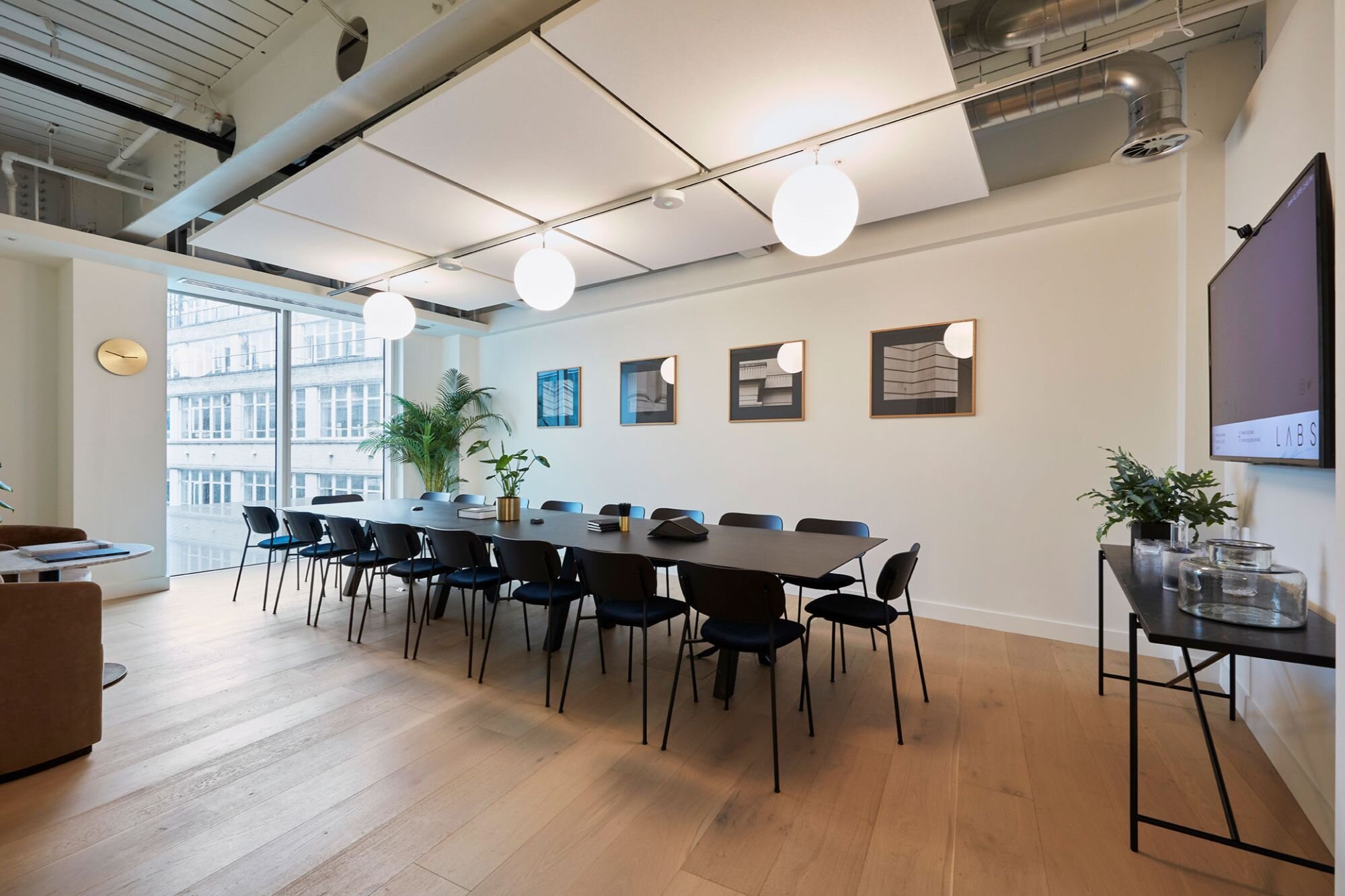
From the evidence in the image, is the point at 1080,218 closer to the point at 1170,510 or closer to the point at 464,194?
the point at 1170,510

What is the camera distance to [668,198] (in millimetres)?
3391

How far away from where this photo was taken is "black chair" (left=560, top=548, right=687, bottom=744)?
2500 millimetres

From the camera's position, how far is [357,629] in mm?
4043

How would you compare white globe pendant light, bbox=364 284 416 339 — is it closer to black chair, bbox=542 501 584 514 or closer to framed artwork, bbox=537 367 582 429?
black chair, bbox=542 501 584 514

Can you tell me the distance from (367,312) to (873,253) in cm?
398

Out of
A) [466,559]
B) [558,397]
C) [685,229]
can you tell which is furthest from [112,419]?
[685,229]

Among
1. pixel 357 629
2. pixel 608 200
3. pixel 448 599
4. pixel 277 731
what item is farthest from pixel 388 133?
pixel 448 599

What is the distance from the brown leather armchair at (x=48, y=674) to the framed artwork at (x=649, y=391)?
423cm

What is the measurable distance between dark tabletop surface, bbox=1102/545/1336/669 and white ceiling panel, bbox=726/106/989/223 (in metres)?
2.32

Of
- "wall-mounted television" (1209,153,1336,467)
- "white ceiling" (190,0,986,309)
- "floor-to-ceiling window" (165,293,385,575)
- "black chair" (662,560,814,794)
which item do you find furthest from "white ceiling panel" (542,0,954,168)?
"floor-to-ceiling window" (165,293,385,575)

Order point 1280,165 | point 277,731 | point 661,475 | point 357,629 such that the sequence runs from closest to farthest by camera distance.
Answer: point 1280,165, point 277,731, point 357,629, point 661,475

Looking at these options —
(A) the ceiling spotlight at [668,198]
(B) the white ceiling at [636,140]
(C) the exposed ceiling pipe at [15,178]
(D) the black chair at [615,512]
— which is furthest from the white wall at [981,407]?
(C) the exposed ceiling pipe at [15,178]

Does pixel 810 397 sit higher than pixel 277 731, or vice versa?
pixel 810 397

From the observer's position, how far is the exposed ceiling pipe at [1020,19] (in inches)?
90.2
